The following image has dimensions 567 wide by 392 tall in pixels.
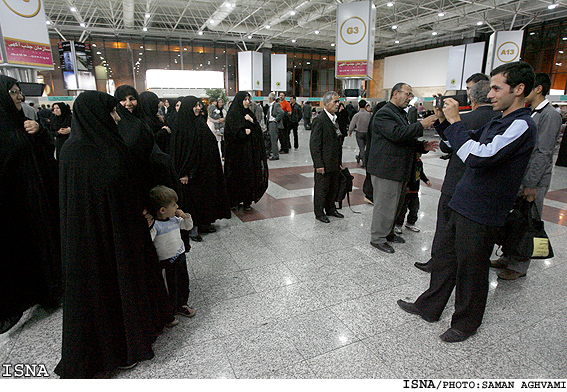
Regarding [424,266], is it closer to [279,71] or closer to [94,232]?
[94,232]

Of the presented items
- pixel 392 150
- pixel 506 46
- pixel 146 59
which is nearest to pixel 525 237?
pixel 392 150

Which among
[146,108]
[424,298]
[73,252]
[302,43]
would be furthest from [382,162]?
[302,43]

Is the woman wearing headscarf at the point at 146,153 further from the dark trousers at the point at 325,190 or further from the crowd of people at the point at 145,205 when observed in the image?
the dark trousers at the point at 325,190

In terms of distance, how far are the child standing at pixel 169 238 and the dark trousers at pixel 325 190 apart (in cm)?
231

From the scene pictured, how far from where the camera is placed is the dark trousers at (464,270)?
1912 millimetres

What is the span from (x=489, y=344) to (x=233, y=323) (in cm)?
166

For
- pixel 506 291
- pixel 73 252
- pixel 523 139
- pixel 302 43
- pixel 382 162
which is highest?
pixel 302 43

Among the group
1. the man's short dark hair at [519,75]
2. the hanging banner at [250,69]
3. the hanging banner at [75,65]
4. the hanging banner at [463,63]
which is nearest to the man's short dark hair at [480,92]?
the man's short dark hair at [519,75]

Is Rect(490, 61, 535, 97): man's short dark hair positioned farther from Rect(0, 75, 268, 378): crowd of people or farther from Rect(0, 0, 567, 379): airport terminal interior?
Rect(0, 75, 268, 378): crowd of people

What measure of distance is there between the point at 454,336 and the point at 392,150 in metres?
1.67

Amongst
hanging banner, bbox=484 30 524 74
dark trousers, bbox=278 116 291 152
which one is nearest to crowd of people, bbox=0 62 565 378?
dark trousers, bbox=278 116 291 152

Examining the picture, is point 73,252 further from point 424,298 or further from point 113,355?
point 424,298

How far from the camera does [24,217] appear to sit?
7.54 feet

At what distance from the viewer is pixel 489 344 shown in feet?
6.82
